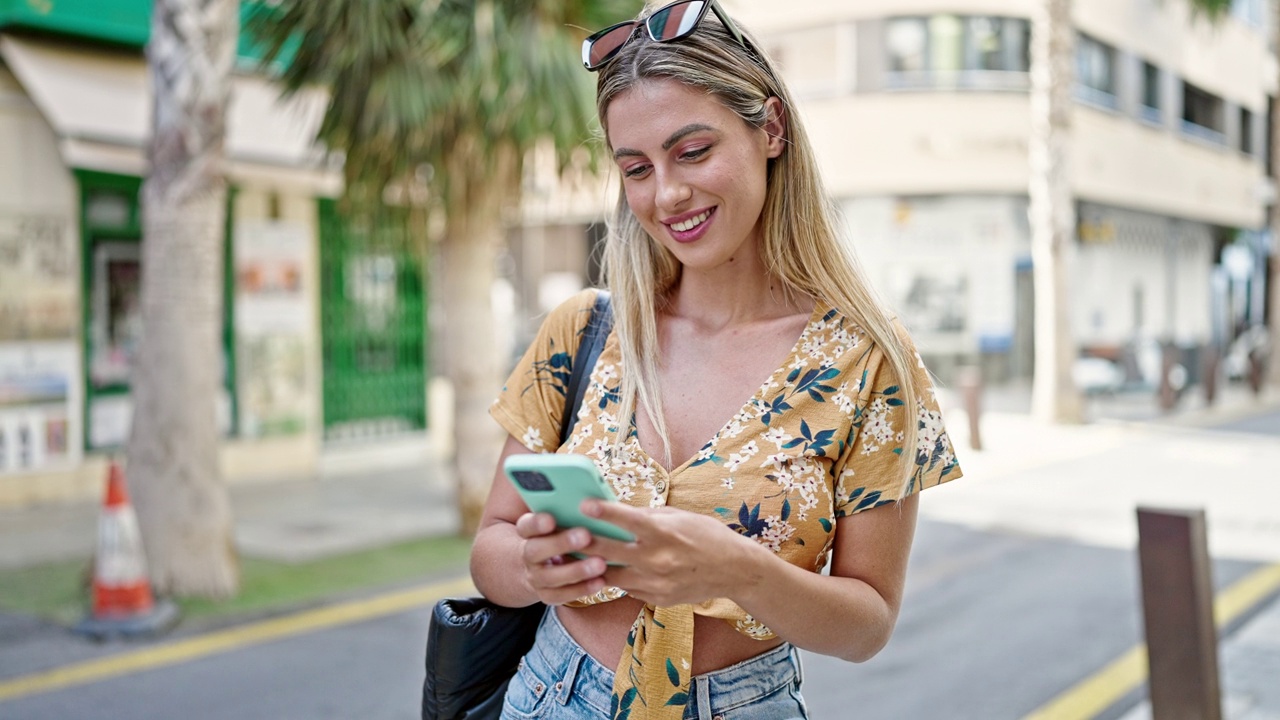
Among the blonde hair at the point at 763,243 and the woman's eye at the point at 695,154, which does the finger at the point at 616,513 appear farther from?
the woman's eye at the point at 695,154

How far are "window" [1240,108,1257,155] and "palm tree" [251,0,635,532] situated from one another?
109ft

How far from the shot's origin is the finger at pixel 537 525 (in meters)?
1.49

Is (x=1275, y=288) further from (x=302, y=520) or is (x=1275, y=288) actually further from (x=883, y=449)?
(x=883, y=449)

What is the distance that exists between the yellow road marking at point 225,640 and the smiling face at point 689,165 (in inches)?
133

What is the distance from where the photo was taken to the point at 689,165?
186 centimetres

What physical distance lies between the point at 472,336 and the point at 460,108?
1622 millimetres

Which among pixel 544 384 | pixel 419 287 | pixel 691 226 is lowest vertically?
pixel 544 384

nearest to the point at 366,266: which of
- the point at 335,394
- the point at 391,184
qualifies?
the point at 335,394

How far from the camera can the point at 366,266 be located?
13375 mm

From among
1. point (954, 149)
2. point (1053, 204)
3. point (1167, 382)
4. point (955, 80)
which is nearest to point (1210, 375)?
point (1167, 382)

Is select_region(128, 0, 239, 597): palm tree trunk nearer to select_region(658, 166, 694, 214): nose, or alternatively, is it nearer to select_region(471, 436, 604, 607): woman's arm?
select_region(471, 436, 604, 607): woman's arm

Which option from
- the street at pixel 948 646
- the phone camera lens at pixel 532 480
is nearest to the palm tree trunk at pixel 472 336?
the street at pixel 948 646

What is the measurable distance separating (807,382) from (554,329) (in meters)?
0.48

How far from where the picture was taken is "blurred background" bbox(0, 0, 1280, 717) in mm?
7641
